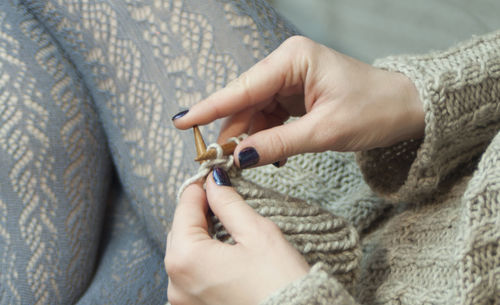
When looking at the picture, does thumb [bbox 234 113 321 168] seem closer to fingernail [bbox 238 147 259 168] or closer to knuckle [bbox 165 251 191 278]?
fingernail [bbox 238 147 259 168]

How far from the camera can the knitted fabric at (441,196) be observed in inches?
19.4

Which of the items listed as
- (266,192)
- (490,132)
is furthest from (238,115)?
(490,132)

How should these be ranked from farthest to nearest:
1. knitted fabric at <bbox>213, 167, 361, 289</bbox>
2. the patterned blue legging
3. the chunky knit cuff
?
1. the patterned blue legging
2. knitted fabric at <bbox>213, 167, 361, 289</bbox>
3. the chunky knit cuff

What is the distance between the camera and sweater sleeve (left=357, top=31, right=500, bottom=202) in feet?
1.88

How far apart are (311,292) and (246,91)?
0.26 metres

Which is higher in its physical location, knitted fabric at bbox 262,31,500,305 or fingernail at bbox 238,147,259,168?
fingernail at bbox 238,147,259,168

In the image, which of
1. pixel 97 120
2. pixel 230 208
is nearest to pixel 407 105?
pixel 230 208

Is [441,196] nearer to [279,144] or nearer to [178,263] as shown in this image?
[279,144]

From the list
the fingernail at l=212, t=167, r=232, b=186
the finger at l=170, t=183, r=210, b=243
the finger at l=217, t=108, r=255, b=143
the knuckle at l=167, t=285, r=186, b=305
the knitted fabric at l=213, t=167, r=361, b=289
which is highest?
the finger at l=217, t=108, r=255, b=143

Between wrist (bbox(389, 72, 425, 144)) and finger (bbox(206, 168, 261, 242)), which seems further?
wrist (bbox(389, 72, 425, 144))

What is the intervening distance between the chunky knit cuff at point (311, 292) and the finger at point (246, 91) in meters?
0.23

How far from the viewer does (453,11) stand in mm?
1056

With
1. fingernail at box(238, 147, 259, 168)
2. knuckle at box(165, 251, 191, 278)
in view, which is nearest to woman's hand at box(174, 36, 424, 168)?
fingernail at box(238, 147, 259, 168)

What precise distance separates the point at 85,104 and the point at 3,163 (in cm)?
17
